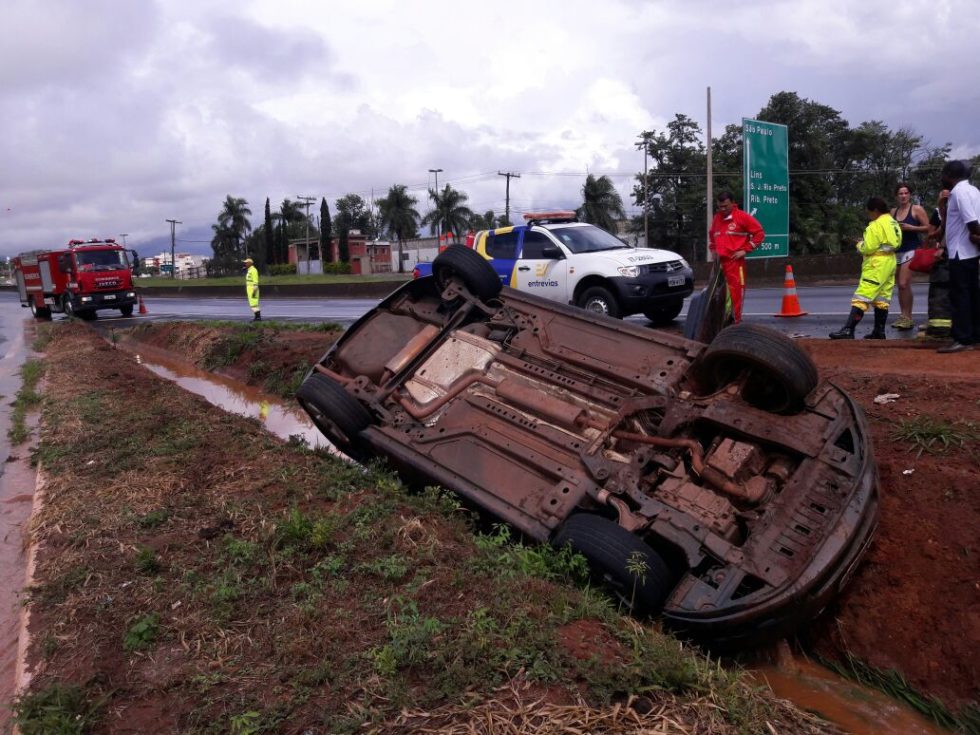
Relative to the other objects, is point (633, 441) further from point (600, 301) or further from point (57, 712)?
point (600, 301)

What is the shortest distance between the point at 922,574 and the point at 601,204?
49.3 metres

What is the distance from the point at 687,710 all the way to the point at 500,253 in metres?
9.47

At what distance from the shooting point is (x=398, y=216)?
67.2 meters

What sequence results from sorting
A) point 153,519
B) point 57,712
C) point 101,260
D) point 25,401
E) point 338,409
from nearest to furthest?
point 57,712 < point 153,519 < point 338,409 < point 25,401 < point 101,260

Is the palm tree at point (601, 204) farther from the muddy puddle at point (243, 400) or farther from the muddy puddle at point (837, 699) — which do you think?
the muddy puddle at point (837, 699)

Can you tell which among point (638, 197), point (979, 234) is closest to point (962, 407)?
point (979, 234)

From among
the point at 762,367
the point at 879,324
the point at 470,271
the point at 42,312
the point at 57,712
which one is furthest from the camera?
the point at 42,312

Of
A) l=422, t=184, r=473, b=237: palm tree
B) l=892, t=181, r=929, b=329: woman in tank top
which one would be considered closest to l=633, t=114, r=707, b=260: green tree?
l=422, t=184, r=473, b=237: palm tree

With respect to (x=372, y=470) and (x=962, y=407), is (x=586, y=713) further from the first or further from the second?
(x=962, y=407)

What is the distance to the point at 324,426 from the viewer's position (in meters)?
5.62

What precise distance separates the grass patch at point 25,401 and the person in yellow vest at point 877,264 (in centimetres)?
895

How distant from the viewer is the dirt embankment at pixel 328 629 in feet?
8.39

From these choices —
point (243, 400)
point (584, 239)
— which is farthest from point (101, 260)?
point (584, 239)

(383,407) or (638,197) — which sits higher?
(638,197)
